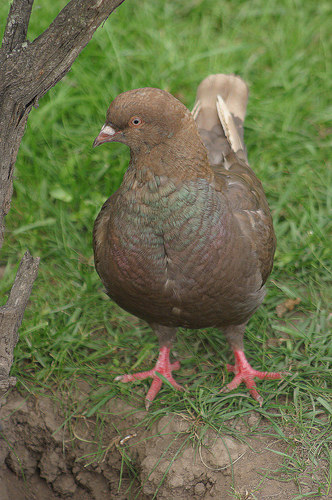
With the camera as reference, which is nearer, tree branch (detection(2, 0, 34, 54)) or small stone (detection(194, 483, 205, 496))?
tree branch (detection(2, 0, 34, 54))

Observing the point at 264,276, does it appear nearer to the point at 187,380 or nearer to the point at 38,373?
the point at 187,380

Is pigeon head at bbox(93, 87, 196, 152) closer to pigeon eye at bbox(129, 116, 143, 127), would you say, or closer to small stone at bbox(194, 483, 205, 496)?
pigeon eye at bbox(129, 116, 143, 127)

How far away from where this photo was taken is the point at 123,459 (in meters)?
3.30

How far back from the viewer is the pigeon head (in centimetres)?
271

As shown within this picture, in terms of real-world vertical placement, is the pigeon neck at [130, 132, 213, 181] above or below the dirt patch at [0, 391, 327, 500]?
above

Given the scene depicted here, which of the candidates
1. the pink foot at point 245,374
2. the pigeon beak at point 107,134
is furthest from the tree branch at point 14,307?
the pink foot at point 245,374

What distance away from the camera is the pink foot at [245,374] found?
351 cm

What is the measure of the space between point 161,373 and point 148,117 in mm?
1532

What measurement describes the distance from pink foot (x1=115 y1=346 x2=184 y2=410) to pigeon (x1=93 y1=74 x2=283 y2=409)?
460 mm

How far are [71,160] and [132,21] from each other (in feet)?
4.98

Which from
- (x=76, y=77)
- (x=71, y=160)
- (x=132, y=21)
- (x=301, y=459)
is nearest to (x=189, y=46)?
(x=132, y=21)

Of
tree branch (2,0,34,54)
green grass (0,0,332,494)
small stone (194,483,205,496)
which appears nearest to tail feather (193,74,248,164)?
green grass (0,0,332,494)

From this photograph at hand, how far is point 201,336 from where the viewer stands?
150 inches

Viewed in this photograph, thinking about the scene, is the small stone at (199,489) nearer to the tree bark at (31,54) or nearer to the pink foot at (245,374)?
the pink foot at (245,374)
